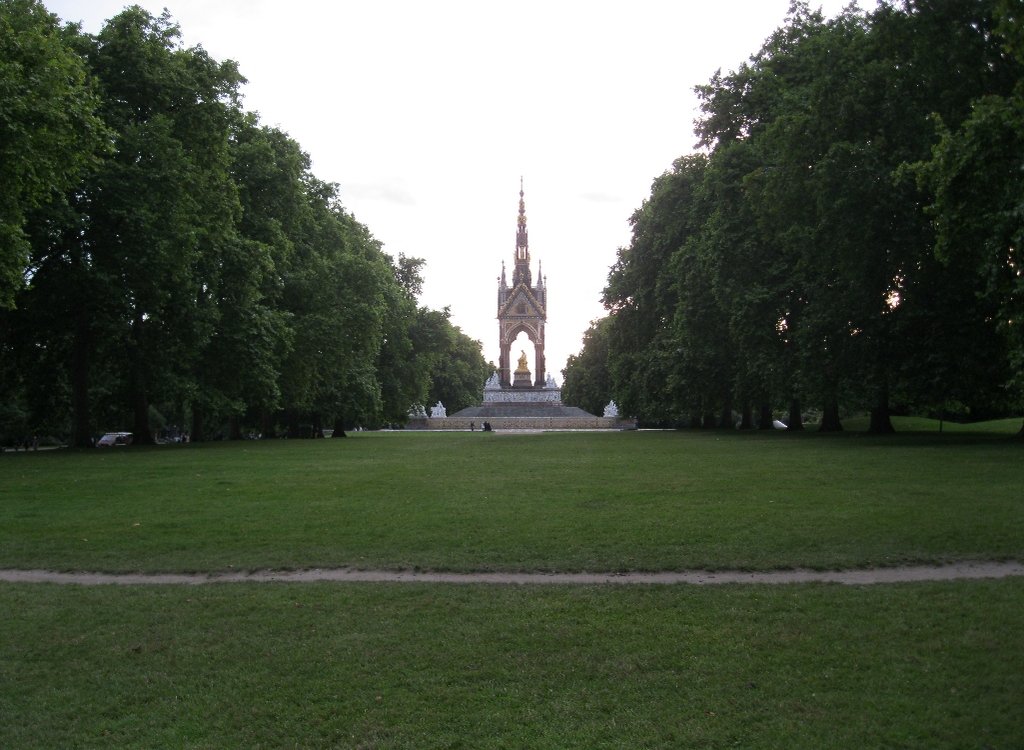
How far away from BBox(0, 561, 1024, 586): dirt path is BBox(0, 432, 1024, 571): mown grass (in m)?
0.24

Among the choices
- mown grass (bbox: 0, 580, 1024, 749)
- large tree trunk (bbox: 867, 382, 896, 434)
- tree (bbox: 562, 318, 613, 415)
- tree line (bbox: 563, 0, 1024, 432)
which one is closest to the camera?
mown grass (bbox: 0, 580, 1024, 749)

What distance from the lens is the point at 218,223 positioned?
1093 inches

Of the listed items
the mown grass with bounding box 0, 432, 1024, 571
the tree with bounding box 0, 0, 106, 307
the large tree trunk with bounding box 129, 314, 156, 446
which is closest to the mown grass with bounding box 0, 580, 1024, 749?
the mown grass with bounding box 0, 432, 1024, 571

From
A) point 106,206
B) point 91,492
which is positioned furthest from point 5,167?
point 91,492

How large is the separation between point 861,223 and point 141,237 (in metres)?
20.0

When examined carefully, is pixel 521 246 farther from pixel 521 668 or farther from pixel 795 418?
pixel 521 668

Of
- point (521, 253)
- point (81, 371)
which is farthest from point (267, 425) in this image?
point (521, 253)

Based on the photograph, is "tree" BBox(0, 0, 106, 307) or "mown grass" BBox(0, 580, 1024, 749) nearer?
"mown grass" BBox(0, 580, 1024, 749)

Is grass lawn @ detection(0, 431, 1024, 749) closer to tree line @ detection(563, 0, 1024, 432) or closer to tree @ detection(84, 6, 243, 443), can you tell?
tree line @ detection(563, 0, 1024, 432)

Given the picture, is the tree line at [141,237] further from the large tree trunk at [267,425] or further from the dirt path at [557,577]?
the dirt path at [557,577]

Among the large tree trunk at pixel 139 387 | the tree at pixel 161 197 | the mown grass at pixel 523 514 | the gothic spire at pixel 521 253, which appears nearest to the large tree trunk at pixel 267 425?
the large tree trunk at pixel 139 387

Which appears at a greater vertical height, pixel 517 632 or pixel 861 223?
pixel 861 223

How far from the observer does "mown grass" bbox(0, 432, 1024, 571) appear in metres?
9.28

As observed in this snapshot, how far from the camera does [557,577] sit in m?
8.38
